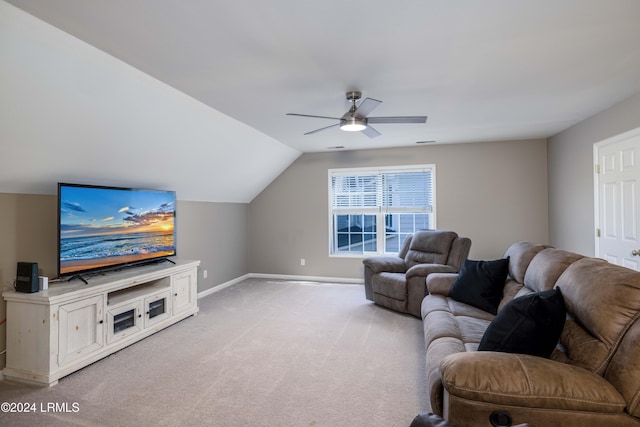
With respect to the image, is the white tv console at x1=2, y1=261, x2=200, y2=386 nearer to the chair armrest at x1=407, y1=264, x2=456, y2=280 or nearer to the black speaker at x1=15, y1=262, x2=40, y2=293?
the black speaker at x1=15, y1=262, x2=40, y2=293

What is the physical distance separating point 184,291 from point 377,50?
3.31 m

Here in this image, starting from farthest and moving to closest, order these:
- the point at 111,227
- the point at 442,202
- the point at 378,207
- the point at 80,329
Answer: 1. the point at 378,207
2. the point at 442,202
3. the point at 111,227
4. the point at 80,329

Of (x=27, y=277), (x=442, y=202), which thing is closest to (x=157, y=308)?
(x=27, y=277)

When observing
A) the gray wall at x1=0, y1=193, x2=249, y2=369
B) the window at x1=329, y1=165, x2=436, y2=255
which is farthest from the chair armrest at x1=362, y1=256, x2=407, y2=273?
the gray wall at x1=0, y1=193, x2=249, y2=369

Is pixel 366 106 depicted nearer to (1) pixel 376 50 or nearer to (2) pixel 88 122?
(1) pixel 376 50

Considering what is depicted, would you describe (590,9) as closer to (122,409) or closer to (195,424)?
(195,424)

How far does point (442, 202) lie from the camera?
213 inches

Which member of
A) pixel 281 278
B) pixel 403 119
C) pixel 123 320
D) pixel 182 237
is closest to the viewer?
pixel 403 119

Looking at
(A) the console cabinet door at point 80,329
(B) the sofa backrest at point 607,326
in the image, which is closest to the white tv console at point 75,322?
(A) the console cabinet door at point 80,329

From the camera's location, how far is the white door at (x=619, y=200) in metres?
3.14

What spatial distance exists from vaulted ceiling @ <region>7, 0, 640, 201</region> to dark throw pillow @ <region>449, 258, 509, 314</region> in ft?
5.34

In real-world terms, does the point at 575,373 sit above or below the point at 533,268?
below

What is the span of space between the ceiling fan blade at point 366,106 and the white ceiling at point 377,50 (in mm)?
221

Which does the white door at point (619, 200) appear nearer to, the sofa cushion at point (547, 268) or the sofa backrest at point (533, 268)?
the sofa backrest at point (533, 268)
